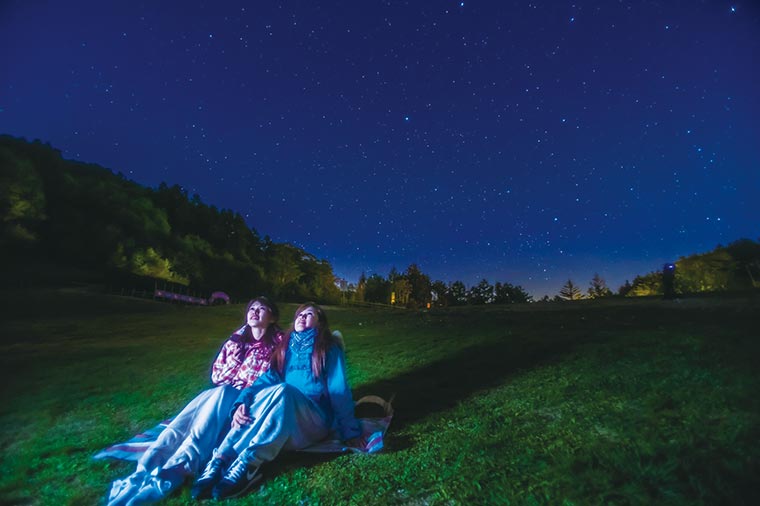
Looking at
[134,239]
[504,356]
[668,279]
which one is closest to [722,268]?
[668,279]

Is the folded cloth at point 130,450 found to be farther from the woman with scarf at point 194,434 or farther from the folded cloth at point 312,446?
the woman with scarf at point 194,434

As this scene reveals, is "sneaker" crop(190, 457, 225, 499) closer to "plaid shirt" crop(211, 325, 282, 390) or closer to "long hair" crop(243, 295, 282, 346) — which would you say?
"plaid shirt" crop(211, 325, 282, 390)

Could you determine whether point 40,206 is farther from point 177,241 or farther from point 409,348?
point 409,348

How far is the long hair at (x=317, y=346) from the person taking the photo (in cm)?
→ 505

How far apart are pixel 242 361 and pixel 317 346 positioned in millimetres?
1219

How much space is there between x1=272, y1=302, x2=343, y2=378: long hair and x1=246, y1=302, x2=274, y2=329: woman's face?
1.34 feet

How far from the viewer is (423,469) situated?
13.9 ft

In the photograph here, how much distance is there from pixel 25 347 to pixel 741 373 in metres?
22.2

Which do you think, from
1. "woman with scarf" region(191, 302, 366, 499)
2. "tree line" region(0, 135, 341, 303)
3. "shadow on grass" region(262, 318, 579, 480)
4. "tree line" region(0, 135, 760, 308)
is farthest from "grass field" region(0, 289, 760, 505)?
"tree line" region(0, 135, 341, 303)

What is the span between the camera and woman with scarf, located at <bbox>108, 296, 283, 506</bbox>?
12.3 ft

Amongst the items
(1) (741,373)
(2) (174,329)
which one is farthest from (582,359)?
(2) (174,329)

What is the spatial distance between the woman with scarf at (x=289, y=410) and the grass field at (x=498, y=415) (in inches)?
10.9

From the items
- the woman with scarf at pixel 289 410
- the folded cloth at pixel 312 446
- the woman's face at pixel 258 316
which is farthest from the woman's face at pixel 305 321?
the folded cloth at pixel 312 446

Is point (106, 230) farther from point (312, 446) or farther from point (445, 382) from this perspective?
point (312, 446)
